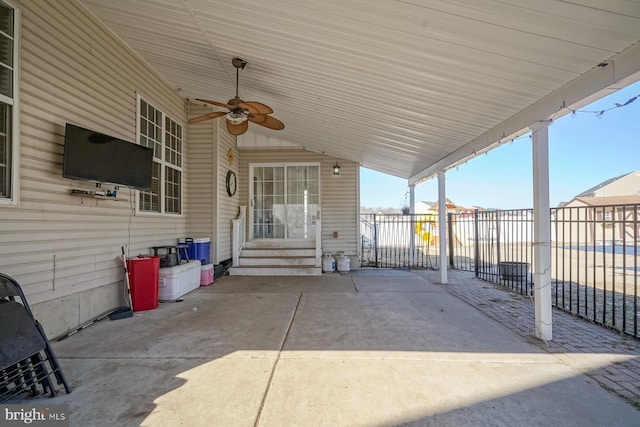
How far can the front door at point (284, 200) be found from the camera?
27.0 feet

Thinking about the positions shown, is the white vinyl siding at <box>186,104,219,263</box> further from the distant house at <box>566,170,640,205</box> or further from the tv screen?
the distant house at <box>566,170,640,205</box>

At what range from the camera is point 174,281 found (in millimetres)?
4840

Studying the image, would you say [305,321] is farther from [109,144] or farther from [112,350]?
[109,144]

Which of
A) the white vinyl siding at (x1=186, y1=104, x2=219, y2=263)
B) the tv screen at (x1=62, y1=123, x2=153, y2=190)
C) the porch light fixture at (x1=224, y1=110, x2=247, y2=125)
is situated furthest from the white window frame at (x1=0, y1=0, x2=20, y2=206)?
the white vinyl siding at (x1=186, y1=104, x2=219, y2=263)

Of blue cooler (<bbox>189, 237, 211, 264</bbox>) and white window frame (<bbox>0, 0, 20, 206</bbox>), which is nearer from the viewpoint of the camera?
white window frame (<bbox>0, 0, 20, 206</bbox>)

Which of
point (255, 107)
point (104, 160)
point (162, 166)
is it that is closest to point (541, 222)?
point (255, 107)

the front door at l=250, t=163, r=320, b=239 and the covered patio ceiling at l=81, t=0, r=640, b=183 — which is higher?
the covered patio ceiling at l=81, t=0, r=640, b=183

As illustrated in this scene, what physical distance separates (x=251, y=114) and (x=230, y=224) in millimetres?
3751

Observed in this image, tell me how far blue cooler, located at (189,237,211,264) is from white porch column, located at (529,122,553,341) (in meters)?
5.48

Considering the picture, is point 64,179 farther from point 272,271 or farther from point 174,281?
point 272,271

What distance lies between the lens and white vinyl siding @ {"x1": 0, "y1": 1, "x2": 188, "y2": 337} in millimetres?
2994

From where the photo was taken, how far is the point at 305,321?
3820 millimetres

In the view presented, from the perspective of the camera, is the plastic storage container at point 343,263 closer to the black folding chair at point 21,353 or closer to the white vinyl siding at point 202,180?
the white vinyl siding at point 202,180
